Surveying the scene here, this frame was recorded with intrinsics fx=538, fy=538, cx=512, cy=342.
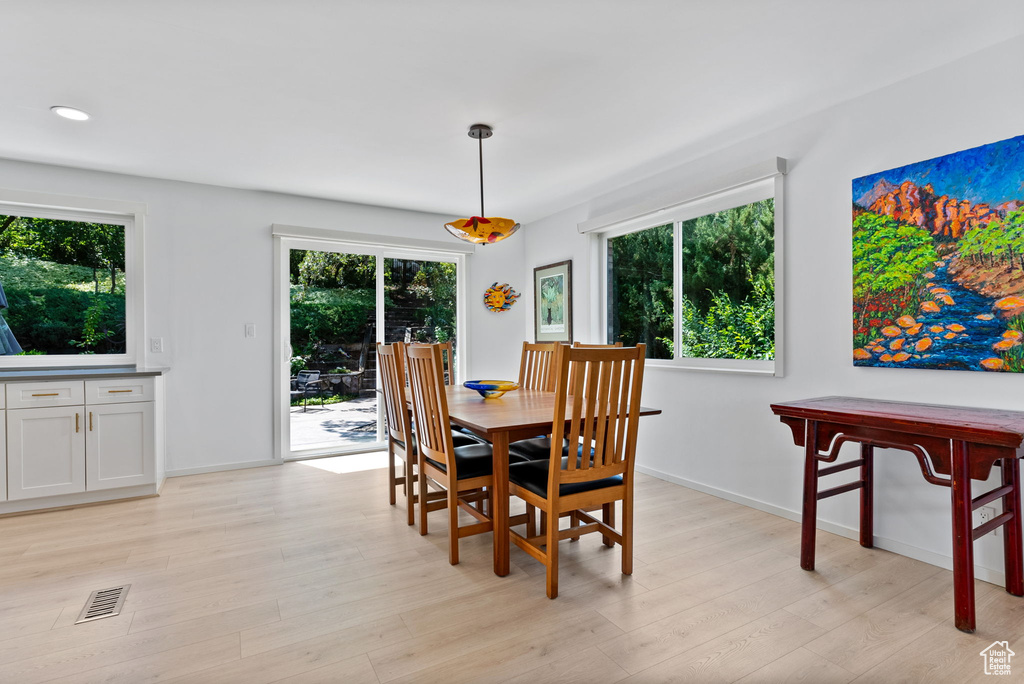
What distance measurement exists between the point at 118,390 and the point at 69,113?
1635 mm

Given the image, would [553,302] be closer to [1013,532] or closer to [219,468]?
[219,468]

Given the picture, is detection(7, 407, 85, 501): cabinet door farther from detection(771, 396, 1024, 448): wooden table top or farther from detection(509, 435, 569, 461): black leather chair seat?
detection(771, 396, 1024, 448): wooden table top

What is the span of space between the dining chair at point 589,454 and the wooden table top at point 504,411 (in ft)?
0.48

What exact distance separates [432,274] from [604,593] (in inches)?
145

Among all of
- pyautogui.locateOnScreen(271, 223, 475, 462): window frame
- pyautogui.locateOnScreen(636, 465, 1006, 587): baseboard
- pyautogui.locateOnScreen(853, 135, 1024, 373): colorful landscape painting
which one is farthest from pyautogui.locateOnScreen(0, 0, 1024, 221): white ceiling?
pyautogui.locateOnScreen(636, 465, 1006, 587): baseboard

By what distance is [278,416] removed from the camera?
14.5ft

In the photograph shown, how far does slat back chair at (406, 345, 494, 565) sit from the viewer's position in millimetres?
2447

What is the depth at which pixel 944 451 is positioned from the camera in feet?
6.35

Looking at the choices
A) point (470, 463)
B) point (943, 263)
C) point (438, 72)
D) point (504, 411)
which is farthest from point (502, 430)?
point (943, 263)

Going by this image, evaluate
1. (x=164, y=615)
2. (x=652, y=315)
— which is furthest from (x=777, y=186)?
(x=164, y=615)

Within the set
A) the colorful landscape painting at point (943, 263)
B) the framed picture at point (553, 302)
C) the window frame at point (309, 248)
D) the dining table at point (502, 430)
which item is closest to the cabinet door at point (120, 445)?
the window frame at point (309, 248)

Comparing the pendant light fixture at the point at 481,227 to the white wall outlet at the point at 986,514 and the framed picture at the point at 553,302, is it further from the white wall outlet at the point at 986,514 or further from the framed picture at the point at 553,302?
the white wall outlet at the point at 986,514

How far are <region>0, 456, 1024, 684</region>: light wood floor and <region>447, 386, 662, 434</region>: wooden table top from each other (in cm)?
68

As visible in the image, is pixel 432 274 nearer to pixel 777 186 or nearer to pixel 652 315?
pixel 652 315
